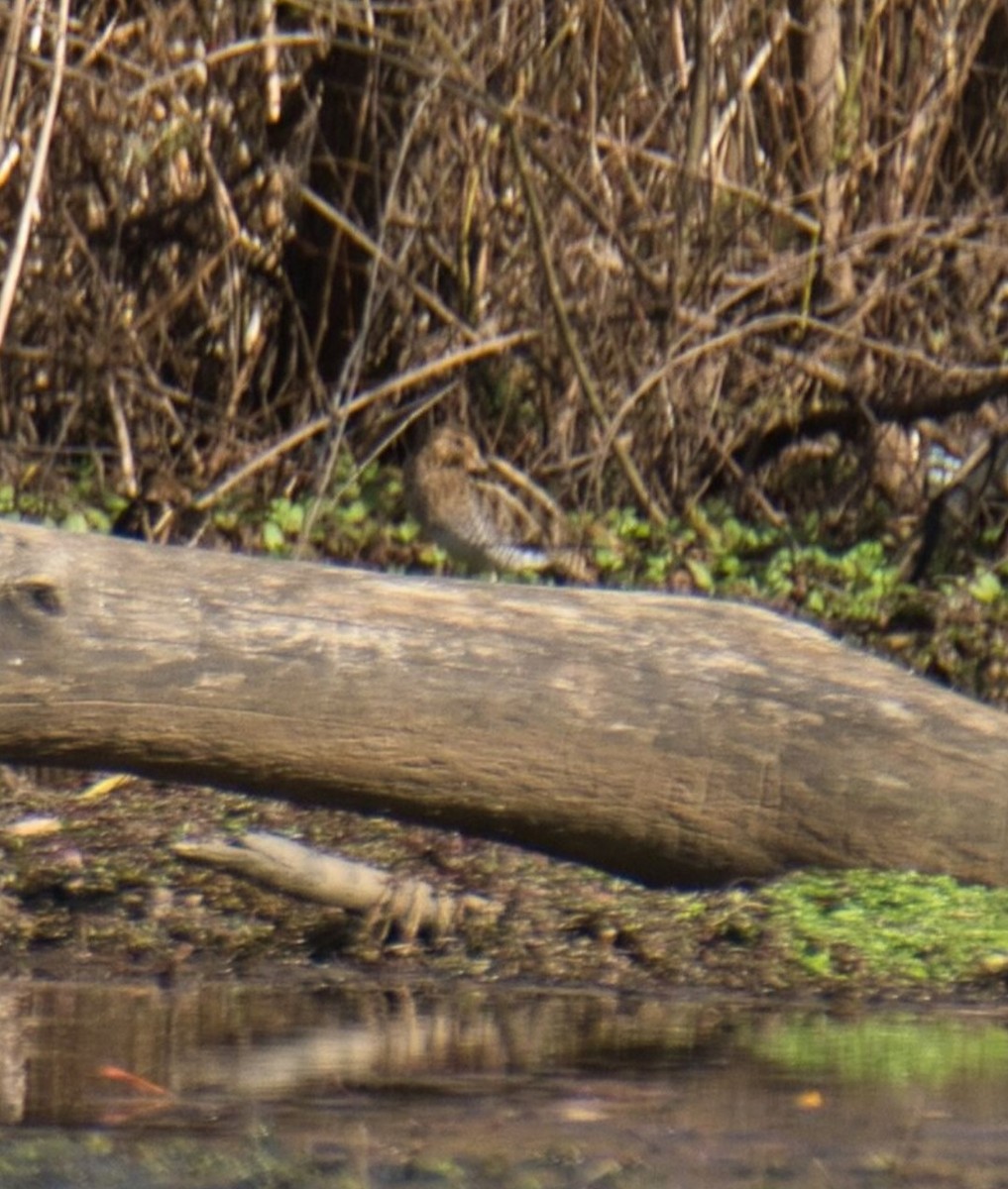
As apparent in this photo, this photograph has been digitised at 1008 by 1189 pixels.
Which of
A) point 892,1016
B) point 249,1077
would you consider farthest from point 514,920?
point 249,1077

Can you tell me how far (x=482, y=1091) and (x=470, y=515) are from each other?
15.5 feet

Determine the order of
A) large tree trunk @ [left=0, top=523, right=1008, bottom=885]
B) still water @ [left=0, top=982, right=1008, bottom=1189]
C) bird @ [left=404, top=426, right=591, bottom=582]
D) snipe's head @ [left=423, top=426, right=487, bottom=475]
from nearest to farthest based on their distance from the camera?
still water @ [left=0, top=982, right=1008, bottom=1189]
large tree trunk @ [left=0, top=523, right=1008, bottom=885]
bird @ [left=404, top=426, right=591, bottom=582]
snipe's head @ [left=423, top=426, right=487, bottom=475]

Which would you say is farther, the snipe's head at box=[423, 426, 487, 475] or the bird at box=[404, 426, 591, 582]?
the snipe's head at box=[423, 426, 487, 475]

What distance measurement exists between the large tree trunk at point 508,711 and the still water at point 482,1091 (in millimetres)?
450

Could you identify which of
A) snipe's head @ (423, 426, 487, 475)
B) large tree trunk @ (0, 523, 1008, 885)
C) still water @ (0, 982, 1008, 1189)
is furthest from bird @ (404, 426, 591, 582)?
still water @ (0, 982, 1008, 1189)

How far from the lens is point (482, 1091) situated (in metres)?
4.36

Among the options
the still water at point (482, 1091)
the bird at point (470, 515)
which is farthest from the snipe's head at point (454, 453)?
the still water at point (482, 1091)

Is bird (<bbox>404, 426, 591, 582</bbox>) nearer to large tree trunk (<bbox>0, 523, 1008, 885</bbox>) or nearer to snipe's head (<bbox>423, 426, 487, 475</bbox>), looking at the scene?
snipe's head (<bbox>423, 426, 487, 475</bbox>)

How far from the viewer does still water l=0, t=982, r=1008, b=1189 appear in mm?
3768

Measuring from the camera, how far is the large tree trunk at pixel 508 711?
5.02 meters

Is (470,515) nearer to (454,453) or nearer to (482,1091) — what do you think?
(454,453)

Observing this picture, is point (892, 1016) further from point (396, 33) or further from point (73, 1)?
point (73, 1)

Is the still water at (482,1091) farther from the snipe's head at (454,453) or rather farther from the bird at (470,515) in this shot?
the snipe's head at (454,453)

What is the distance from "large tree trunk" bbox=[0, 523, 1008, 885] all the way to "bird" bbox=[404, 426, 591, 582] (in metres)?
→ 3.33
